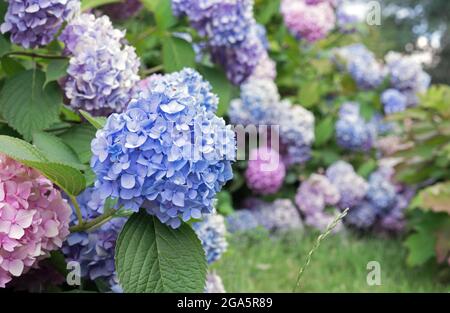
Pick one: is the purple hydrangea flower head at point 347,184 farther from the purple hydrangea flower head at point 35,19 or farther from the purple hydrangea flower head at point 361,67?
the purple hydrangea flower head at point 35,19

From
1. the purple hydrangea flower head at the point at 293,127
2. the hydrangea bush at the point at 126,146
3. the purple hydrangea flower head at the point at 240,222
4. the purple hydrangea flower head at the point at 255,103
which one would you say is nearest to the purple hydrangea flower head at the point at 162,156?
the hydrangea bush at the point at 126,146

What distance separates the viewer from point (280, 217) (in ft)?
11.1

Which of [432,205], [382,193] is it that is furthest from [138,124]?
[382,193]

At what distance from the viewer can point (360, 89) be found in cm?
400

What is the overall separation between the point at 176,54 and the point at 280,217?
1660mm

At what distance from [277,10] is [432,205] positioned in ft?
4.68

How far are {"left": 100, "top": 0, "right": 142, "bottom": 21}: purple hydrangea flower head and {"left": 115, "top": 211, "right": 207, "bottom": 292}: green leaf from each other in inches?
49.1

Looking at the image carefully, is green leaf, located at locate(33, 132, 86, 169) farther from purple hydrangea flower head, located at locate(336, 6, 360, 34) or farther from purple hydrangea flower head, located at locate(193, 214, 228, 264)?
purple hydrangea flower head, located at locate(336, 6, 360, 34)

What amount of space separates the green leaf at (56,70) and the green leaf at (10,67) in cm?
13

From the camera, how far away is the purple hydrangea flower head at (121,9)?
2.16 meters

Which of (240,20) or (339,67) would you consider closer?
(240,20)

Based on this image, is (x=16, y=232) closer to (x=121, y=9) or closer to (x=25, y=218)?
(x=25, y=218)
